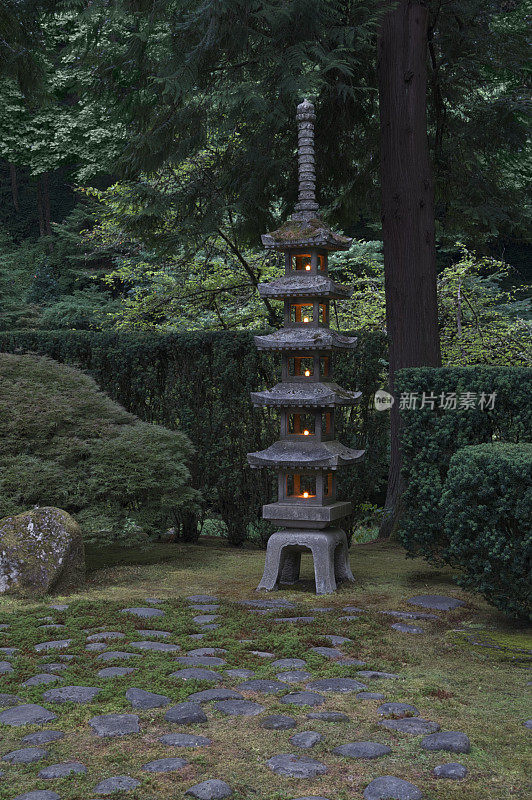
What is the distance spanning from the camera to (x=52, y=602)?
5949 mm

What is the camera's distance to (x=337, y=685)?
4055 mm

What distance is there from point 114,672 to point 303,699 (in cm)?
105

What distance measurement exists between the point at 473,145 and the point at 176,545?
5.95m

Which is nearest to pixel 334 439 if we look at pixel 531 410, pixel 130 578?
pixel 531 410

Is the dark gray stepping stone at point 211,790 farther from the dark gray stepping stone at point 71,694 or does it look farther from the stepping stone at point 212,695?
the dark gray stepping stone at point 71,694

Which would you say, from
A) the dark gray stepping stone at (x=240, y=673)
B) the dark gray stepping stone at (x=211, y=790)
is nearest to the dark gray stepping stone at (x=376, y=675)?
the dark gray stepping stone at (x=240, y=673)

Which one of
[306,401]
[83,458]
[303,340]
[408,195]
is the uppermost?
[408,195]

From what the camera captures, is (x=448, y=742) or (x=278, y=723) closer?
(x=448, y=742)

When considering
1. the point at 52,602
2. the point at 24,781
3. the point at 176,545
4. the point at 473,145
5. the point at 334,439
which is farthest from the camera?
the point at 473,145

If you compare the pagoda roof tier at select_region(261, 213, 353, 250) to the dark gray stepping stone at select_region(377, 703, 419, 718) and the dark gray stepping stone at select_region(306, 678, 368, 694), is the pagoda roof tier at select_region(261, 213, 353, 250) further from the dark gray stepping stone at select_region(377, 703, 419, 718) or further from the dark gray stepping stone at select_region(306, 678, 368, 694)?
the dark gray stepping stone at select_region(377, 703, 419, 718)

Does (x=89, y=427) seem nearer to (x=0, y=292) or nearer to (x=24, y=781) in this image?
(x=24, y=781)

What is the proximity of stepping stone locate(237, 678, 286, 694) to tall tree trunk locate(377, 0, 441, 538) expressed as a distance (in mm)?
4395

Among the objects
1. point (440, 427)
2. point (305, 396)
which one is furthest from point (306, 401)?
point (440, 427)

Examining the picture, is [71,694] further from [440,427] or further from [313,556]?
[440,427]
